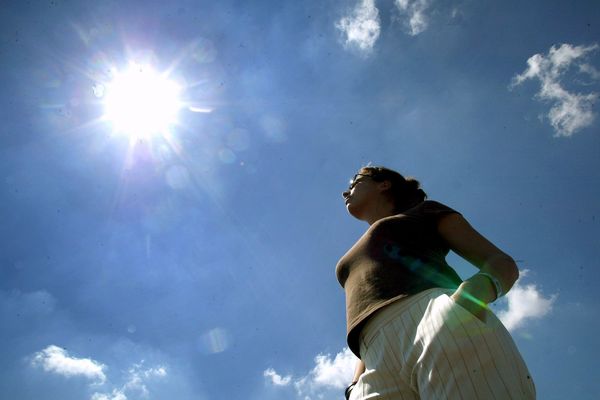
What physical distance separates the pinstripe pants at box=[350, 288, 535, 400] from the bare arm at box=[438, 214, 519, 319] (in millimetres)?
65

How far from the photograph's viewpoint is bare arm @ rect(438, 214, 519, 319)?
1.79 m

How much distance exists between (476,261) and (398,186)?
1411mm

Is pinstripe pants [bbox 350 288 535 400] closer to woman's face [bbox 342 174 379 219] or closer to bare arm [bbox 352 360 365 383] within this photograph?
bare arm [bbox 352 360 365 383]

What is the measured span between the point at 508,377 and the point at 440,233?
95 cm

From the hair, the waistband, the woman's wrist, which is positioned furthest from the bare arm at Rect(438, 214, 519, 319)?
the hair

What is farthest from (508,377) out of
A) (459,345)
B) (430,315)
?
(430,315)

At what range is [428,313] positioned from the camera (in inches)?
72.0

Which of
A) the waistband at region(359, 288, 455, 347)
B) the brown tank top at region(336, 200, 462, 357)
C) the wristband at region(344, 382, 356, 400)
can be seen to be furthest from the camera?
the wristband at region(344, 382, 356, 400)

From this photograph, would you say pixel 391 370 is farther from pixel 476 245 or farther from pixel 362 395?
pixel 476 245

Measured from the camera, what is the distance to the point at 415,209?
8.18ft

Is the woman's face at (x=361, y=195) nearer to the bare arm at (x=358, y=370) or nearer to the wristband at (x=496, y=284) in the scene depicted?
the bare arm at (x=358, y=370)

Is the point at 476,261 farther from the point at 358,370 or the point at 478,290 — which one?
the point at 358,370

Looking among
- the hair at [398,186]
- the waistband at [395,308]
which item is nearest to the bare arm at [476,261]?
the waistband at [395,308]

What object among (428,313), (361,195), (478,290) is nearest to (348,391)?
(428,313)
